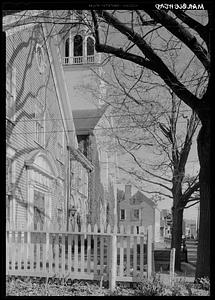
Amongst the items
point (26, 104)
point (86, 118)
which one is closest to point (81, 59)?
point (26, 104)

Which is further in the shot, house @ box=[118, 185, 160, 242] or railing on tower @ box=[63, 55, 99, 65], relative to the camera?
railing on tower @ box=[63, 55, 99, 65]

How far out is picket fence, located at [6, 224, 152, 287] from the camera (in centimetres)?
540

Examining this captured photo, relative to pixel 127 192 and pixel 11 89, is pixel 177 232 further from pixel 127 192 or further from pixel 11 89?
pixel 11 89

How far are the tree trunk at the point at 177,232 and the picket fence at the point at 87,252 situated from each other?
2.72 feet

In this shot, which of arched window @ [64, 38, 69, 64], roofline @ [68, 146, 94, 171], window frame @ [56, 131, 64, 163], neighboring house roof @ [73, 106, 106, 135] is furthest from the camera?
roofline @ [68, 146, 94, 171]

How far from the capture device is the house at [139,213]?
5.57 meters

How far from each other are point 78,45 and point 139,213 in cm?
245

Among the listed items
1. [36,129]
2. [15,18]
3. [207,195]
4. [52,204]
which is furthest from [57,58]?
[207,195]

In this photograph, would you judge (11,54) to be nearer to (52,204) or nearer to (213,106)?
(52,204)

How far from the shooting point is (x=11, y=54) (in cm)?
591

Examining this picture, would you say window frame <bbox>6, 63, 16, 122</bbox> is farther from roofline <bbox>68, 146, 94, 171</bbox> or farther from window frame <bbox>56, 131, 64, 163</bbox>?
roofline <bbox>68, 146, 94, 171</bbox>

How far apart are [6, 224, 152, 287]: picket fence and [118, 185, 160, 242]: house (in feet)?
0.31

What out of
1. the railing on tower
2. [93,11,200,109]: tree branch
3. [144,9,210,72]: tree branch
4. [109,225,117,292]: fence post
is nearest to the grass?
[109,225,117,292]: fence post

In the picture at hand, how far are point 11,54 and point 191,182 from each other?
4.57 metres
